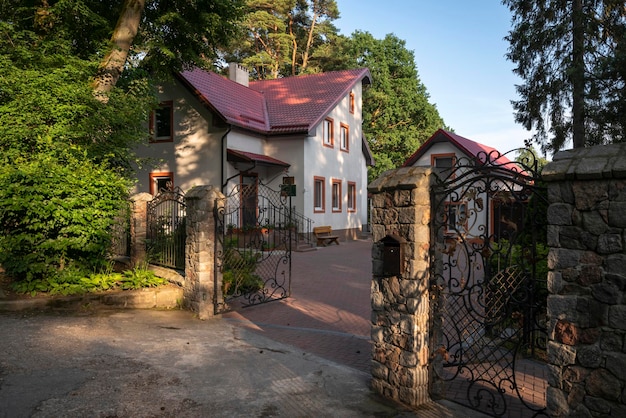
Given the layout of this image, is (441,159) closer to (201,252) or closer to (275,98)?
(275,98)

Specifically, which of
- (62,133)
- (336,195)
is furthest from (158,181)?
(62,133)

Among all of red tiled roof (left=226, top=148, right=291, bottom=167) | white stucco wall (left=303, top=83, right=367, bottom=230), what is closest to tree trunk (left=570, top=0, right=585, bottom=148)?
white stucco wall (left=303, top=83, right=367, bottom=230)

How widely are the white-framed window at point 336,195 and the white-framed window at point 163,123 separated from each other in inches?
322

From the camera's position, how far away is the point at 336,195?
2370 cm

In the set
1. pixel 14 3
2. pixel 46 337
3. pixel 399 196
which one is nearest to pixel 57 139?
pixel 46 337

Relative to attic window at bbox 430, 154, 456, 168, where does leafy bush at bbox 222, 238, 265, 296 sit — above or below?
below

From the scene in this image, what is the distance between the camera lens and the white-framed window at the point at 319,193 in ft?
70.6

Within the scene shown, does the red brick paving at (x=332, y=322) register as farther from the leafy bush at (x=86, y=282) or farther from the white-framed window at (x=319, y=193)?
the white-framed window at (x=319, y=193)

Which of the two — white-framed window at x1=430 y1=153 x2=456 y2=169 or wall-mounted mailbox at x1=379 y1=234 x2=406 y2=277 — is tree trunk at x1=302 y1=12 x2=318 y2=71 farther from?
wall-mounted mailbox at x1=379 y1=234 x2=406 y2=277

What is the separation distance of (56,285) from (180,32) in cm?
852

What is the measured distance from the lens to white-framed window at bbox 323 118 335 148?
73.4 ft

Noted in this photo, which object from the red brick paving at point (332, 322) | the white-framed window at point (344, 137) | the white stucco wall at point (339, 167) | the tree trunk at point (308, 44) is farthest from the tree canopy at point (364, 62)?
the red brick paving at point (332, 322)

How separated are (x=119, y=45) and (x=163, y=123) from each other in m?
8.07

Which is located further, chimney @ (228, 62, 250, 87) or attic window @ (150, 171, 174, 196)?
chimney @ (228, 62, 250, 87)
